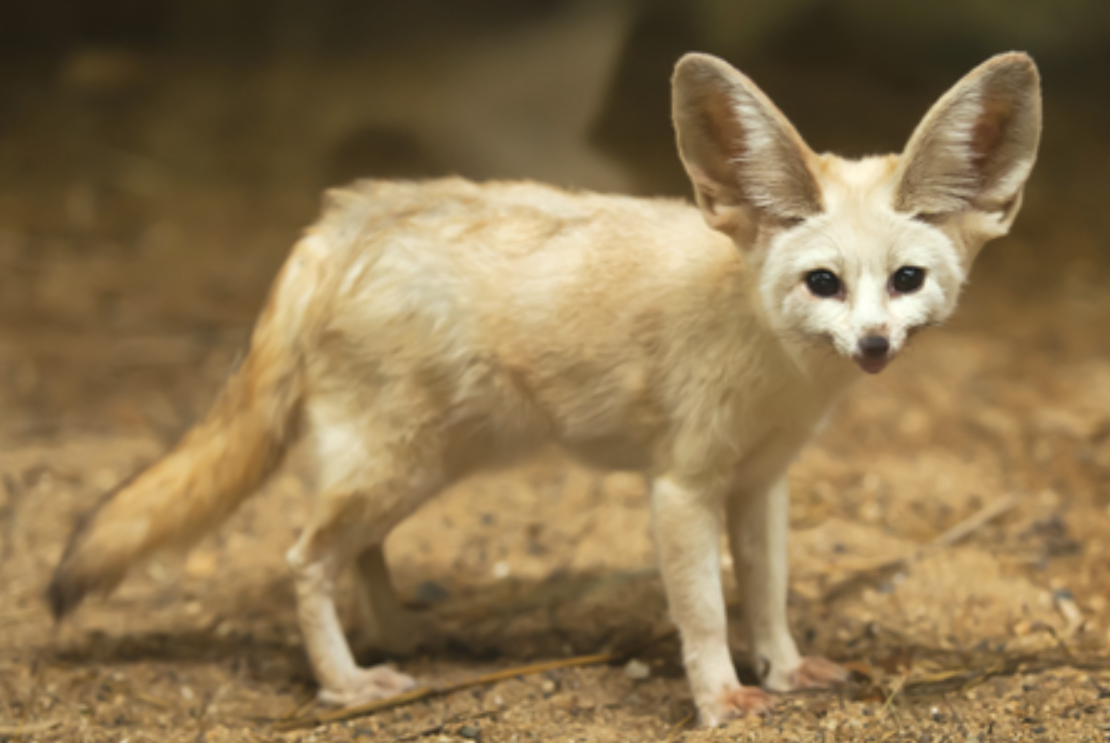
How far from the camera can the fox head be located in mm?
2229

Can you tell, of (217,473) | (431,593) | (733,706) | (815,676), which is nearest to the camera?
(733,706)

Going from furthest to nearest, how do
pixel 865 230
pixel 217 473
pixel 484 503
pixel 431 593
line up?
pixel 484 503
pixel 431 593
pixel 217 473
pixel 865 230

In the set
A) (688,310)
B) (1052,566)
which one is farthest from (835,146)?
(688,310)

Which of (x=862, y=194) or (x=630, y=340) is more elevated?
(x=862, y=194)

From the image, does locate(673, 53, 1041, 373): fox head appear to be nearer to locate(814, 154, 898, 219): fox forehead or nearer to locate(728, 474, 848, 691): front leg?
locate(814, 154, 898, 219): fox forehead

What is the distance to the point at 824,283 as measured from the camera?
2275 mm

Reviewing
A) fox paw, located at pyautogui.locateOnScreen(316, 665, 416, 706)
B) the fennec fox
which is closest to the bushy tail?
the fennec fox

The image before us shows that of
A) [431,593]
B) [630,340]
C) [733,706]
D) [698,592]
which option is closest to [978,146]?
[630,340]

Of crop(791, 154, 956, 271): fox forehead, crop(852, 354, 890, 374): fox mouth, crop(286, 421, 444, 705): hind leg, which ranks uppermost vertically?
crop(791, 154, 956, 271): fox forehead

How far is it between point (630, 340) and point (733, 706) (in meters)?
0.87

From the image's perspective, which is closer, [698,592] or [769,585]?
[698,592]

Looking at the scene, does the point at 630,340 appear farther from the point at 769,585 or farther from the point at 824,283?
the point at 769,585

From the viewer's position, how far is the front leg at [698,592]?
2697 mm

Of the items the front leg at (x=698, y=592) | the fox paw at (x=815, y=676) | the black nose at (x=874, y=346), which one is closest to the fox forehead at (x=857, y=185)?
the black nose at (x=874, y=346)
